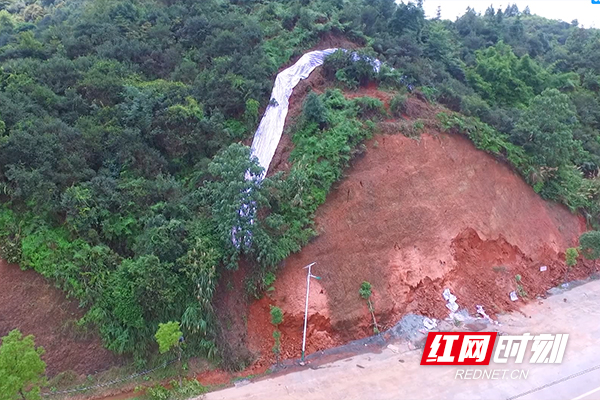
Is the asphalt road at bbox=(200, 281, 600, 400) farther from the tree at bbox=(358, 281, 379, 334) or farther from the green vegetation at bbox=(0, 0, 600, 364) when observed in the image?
the green vegetation at bbox=(0, 0, 600, 364)

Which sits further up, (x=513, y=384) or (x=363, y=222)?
(x=363, y=222)

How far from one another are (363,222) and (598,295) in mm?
8960

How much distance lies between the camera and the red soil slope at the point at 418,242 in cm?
1276

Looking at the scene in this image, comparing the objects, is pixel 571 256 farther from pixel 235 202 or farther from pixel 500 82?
pixel 235 202

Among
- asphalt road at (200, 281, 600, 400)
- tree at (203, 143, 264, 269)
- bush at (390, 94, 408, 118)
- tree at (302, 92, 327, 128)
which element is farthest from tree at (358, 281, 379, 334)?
bush at (390, 94, 408, 118)

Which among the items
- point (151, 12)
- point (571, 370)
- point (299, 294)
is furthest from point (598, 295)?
point (151, 12)

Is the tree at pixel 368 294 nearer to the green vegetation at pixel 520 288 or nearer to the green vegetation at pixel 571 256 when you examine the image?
the green vegetation at pixel 520 288

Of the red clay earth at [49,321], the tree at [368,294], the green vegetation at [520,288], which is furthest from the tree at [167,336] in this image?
the green vegetation at [520,288]

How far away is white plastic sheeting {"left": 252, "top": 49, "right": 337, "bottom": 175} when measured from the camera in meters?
16.0

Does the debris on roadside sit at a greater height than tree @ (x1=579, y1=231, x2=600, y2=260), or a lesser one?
lesser

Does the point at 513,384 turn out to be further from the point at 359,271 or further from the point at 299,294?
the point at 299,294

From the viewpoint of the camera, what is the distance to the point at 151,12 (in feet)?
68.3

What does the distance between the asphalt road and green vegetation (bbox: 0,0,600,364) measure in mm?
2147

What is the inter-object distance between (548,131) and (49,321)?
1882 cm
